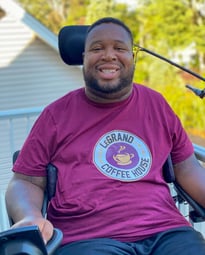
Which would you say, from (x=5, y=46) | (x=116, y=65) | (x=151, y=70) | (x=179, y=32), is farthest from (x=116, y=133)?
(x=179, y=32)

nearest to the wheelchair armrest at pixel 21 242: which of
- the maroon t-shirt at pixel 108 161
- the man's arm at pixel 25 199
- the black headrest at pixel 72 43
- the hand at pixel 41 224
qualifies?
the hand at pixel 41 224

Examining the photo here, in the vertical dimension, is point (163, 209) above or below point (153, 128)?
below

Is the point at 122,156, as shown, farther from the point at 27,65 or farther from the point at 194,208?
the point at 27,65

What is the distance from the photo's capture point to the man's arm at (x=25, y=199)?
1630 mm

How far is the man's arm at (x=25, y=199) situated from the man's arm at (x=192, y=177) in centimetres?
56

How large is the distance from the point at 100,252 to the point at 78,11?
17.7 meters

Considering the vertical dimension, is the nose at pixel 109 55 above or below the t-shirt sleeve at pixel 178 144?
above

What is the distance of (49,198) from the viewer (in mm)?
1826

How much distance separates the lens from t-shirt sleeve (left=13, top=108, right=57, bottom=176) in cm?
180

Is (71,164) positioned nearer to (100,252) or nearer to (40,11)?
(100,252)

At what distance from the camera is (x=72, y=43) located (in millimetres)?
2125

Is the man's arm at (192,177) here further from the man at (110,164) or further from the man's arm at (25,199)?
the man's arm at (25,199)

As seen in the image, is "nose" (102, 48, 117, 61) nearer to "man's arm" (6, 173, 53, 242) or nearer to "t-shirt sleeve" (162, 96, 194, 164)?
"t-shirt sleeve" (162, 96, 194, 164)

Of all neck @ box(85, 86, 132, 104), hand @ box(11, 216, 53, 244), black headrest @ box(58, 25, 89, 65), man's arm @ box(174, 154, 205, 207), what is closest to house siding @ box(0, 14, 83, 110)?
black headrest @ box(58, 25, 89, 65)
